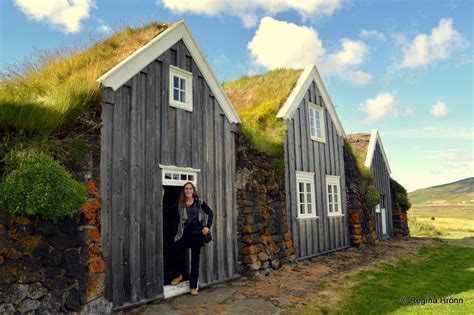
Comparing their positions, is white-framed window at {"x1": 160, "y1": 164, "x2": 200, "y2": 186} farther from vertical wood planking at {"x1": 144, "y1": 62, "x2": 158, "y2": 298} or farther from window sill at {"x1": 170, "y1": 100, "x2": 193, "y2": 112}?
window sill at {"x1": 170, "y1": 100, "x2": 193, "y2": 112}

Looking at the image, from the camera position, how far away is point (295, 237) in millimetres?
11852

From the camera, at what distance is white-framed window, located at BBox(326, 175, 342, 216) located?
568 inches

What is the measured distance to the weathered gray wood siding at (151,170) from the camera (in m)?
6.53

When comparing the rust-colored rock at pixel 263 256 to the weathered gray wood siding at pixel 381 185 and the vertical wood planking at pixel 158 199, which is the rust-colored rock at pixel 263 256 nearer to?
the vertical wood planking at pixel 158 199

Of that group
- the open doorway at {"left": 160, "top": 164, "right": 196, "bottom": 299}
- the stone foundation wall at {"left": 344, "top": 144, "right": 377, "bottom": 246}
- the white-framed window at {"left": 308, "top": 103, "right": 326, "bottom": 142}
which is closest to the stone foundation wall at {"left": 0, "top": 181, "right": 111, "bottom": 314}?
the open doorway at {"left": 160, "top": 164, "right": 196, "bottom": 299}

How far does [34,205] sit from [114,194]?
177cm

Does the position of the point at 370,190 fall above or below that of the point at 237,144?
below

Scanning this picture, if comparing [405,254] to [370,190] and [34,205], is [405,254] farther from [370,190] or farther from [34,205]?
[34,205]

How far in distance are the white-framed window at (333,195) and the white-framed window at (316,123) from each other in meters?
1.64

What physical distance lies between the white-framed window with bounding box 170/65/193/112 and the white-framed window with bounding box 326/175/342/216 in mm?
7732

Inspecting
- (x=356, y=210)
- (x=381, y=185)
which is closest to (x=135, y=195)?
(x=356, y=210)

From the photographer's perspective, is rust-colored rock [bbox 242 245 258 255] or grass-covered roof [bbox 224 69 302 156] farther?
grass-covered roof [bbox 224 69 302 156]

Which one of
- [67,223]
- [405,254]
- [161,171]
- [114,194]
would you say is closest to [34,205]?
[67,223]

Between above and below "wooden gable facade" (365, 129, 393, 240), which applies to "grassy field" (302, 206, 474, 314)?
below
